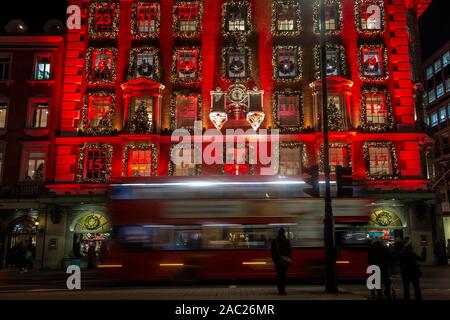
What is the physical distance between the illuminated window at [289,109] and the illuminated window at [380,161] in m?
5.65

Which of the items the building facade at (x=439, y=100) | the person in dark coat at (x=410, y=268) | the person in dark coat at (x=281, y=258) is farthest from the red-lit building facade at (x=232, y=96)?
the building facade at (x=439, y=100)

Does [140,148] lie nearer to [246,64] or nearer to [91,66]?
[91,66]

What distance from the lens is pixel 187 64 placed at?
35125 millimetres

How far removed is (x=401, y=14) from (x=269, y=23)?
9859 mm

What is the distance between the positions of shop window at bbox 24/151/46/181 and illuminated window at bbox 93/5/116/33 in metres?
10.3

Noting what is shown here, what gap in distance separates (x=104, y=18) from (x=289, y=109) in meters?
15.6

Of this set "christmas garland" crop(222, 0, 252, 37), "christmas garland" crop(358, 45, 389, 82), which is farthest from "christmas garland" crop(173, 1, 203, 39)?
"christmas garland" crop(358, 45, 389, 82)

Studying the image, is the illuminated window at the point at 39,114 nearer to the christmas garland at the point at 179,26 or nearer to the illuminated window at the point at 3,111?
the illuminated window at the point at 3,111

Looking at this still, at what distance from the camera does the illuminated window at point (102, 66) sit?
35094mm

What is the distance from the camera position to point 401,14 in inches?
1400

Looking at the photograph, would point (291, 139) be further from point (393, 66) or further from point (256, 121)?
point (393, 66)

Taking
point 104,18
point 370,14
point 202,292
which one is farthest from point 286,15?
point 202,292

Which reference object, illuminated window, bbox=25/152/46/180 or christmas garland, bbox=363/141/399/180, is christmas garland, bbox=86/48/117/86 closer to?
illuminated window, bbox=25/152/46/180
